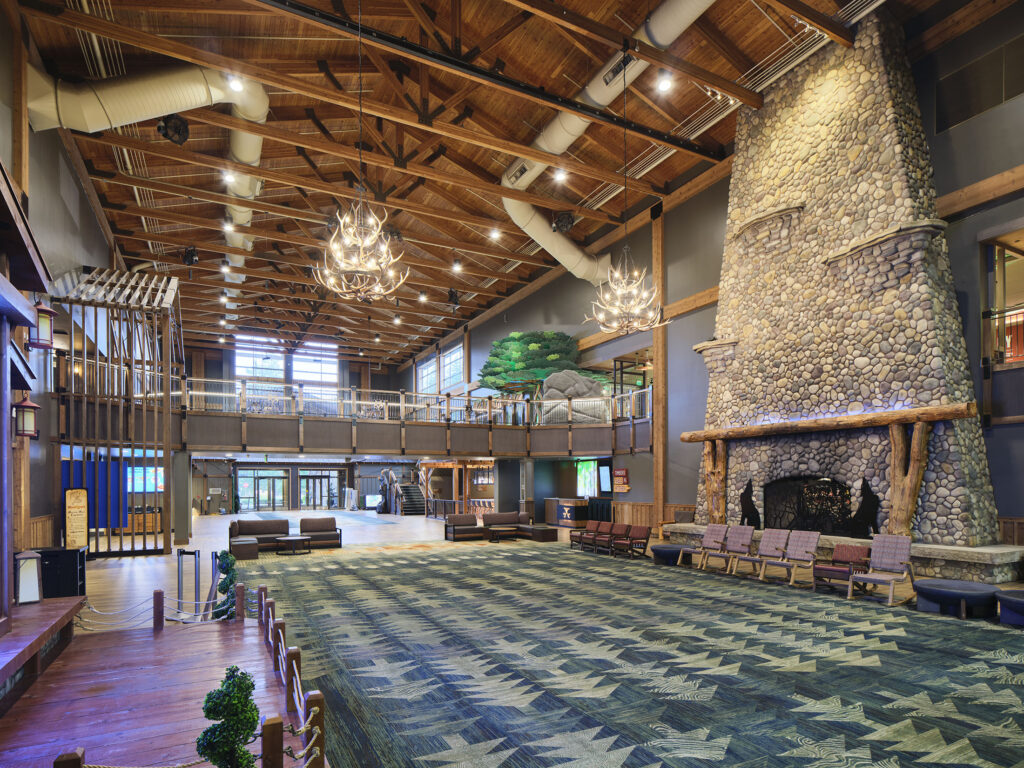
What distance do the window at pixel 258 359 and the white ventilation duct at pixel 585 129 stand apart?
1997 centimetres

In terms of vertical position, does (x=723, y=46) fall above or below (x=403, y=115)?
above

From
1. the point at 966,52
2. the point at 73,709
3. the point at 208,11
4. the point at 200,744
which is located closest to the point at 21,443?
the point at 73,709

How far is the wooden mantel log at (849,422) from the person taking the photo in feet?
26.8

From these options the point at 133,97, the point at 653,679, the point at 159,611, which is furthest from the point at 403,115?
the point at 653,679

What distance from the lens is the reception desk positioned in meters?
18.2

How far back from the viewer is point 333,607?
7648 mm

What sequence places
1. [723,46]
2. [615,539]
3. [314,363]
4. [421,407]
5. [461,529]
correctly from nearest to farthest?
1. [723,46]
2. [615,539]
3. [461,529]
4. [421,407]
5. [314,363]

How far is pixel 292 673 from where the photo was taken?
12.1ft

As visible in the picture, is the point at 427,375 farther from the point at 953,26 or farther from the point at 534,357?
the point at 953,26

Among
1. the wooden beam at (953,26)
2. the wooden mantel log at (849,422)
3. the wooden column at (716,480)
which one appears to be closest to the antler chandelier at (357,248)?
the wooden mantel log at (849,422)

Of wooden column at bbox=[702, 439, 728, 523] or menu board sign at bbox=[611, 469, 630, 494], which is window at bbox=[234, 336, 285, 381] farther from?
wooden column at bbox=[702, 439, 728, 523]

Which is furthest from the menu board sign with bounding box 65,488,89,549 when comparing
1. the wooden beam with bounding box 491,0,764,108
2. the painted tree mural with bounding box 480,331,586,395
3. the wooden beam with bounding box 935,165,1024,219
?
the wooden beam with bounding box 935,165,1024,219

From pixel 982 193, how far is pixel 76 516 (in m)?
15.4

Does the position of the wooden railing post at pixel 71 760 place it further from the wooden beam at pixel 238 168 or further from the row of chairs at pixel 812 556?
the wooden beam at pixel 238 168
